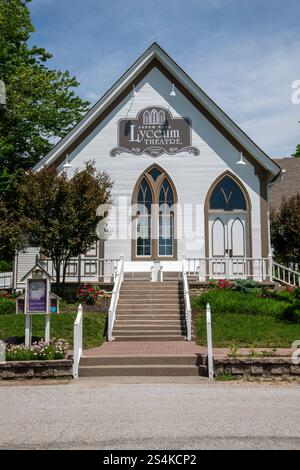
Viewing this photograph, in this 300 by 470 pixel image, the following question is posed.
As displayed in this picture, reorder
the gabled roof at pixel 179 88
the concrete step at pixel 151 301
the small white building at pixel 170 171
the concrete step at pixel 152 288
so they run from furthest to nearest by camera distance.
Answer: the small white building at pixel 170 171, the gabled roof at pixel 179 88, the concrete step at pixel 152 288, the concrete step at pixel 151 301

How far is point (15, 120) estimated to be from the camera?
25234 millimetres

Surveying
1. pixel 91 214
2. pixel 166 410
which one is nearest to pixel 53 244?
pixel 91 214

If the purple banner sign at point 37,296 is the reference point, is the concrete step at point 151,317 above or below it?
below

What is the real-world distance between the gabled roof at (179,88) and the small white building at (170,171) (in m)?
0.04

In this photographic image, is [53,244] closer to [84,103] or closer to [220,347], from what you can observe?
[220,347]

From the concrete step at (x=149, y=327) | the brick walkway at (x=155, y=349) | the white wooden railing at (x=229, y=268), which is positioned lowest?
the brick walkway at (x=155, y=349)

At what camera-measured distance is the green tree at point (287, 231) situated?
66.1ft

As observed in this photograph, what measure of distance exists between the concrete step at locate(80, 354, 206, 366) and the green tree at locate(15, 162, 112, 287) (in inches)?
246

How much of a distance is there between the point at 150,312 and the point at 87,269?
5299 mm

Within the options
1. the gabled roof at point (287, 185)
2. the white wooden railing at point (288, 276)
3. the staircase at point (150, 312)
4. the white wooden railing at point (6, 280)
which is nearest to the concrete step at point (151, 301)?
the staircase at point (150, 312)

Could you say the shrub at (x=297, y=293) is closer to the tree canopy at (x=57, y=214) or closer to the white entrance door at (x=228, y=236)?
the white entrance door at (x=228, y=236)

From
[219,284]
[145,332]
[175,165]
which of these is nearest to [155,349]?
[145,332]

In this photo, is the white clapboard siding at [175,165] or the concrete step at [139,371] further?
the white clapboard siding at [175,165]

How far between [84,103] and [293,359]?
77.4 ft
